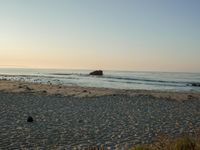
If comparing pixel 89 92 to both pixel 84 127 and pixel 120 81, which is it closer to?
pixel 84 127

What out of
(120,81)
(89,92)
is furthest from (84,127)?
(120,81)

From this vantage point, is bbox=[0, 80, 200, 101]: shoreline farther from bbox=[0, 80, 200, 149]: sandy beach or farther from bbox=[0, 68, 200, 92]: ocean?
bbox=[0, 68, 200, 92]: ocean

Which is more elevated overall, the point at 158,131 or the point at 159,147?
the point at 159,147

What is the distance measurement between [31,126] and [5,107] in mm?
6600

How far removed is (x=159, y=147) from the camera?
25.5 feet

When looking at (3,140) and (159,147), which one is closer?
(159,147)

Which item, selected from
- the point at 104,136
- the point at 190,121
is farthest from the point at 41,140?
the point at 190,121

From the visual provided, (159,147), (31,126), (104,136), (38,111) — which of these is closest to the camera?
(159,147)

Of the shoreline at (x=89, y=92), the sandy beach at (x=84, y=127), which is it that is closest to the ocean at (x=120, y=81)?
the shoreline at (x=89, y=92)

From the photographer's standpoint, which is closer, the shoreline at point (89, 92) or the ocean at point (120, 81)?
the shoreline at point (89, 92)

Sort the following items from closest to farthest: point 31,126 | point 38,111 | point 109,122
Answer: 1. point 31,126
2. point 109,122
3. point 38,111

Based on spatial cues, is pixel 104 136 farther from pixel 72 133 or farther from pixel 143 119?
pixel 143 119

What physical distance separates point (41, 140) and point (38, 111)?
7540 millimetres

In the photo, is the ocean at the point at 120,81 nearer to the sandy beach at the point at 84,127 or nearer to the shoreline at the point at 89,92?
the shoreline at the point at 89,92
